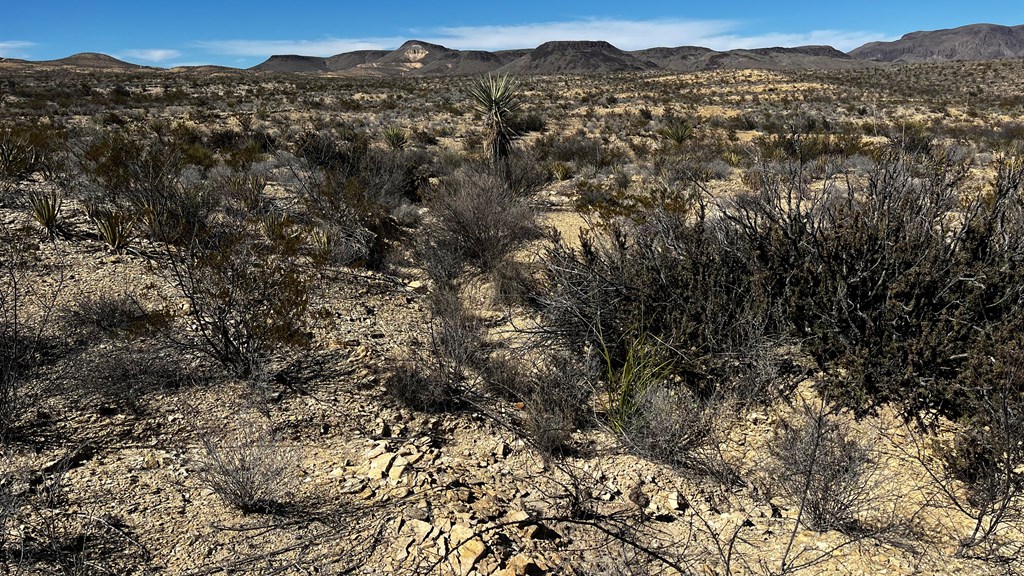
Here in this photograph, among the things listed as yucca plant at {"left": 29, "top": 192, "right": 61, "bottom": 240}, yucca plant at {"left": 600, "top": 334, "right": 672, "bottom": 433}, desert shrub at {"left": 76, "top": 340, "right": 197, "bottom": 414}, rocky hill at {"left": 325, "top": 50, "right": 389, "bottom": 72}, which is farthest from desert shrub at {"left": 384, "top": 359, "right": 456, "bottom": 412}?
rocky hill at {"left": 325, "top": 50, "right": 389, "bottom": 72}

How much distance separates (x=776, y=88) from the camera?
39125 mm

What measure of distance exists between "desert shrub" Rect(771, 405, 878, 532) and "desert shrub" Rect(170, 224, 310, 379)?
361cm

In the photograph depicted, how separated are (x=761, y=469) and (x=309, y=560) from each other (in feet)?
8.51

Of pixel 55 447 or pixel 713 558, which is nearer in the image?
pixel 713 558

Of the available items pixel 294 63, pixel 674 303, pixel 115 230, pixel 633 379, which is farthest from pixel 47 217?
pixel 294 63

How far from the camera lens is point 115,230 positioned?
643 centimetres

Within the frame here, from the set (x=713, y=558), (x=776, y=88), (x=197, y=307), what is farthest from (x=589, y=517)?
(x=776, y=88)

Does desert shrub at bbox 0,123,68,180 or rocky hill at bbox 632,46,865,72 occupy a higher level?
rocky hill at bbox 632,46,865,72

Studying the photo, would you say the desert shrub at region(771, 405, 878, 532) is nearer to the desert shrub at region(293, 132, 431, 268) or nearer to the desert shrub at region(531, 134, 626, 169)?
the desert shrub at region(293, 132, 431, 268)

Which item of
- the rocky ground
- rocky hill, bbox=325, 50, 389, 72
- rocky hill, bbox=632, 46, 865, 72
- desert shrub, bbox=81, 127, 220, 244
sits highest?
rocky hill, bbox=325, 50, 389, 72

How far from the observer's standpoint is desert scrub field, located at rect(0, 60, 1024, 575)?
9.38 feet

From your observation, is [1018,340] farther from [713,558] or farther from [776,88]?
[776,88]

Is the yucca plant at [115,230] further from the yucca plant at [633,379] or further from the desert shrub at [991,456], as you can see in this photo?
the desert shrub at [991,456]

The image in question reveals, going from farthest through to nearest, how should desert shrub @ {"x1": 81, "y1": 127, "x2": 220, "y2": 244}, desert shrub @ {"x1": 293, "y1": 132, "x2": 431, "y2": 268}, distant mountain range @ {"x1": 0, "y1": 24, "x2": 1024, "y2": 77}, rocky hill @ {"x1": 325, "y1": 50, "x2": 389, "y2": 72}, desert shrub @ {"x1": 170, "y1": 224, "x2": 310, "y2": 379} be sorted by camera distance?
rocky hill @ {"x1": 325, "y1": 50, "x2": 389, "y2": 72} < distant mountain range @ {"x1": 0, "y1": 24, "x2": 1024, "y2": 77} < desert shrub @ {"x1": 293, "y1": 132, "x2": 431, "y2": 268} < desert shrub @ {"x1": 81, "y1": 127, "x2": 220, "y2": 244} < desert shrub @ {"x1": 170, "y1": 224, "x2": 310, "y2": 379}
